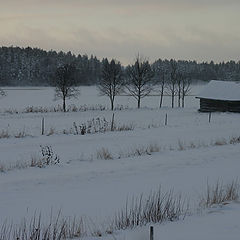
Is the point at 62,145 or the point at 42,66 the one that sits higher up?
the point at 42,66

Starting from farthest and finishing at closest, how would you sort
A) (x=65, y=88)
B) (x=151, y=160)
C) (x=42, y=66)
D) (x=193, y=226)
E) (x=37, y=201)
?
(x=42, y=66) < (x=65, y=88) < (x=151, y=160) < (x=37, y=201) < (x=193, y=226)

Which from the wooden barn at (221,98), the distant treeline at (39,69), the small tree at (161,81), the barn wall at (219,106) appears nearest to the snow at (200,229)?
the wooden barn at (221,98)

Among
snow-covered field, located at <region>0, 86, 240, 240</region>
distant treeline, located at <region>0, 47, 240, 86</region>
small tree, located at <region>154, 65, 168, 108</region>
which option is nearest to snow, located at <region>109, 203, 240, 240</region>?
snow-covered field, located at <region>0, 86, 240, 240</region>

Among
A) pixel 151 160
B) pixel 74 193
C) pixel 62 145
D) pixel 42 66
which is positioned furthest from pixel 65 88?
pixel 42 66

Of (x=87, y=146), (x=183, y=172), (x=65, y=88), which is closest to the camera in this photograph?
(x=183, y=172)

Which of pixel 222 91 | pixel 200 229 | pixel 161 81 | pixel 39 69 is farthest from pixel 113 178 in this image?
pixel 39 69

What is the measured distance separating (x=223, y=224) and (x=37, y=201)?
15.2ft

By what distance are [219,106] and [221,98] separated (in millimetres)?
1224

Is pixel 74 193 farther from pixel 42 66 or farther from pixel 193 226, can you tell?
pixel 42 66

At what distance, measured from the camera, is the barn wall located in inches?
1865

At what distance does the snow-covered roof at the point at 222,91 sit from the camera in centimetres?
4790

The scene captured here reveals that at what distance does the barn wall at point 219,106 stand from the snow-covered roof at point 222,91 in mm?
616

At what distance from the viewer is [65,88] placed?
164 feet

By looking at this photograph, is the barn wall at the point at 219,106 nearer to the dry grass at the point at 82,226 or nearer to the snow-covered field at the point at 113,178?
the snow-covered field at the point at 113,178
